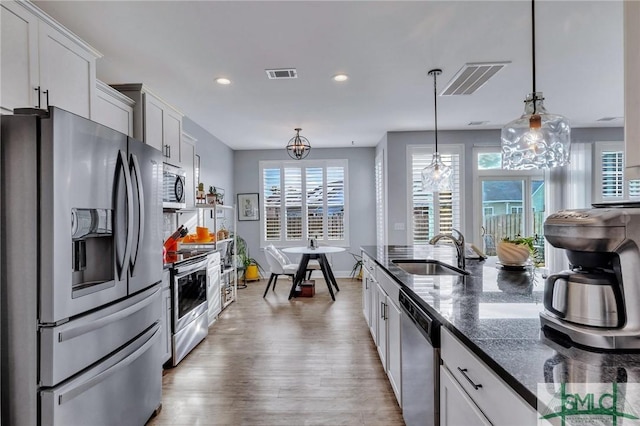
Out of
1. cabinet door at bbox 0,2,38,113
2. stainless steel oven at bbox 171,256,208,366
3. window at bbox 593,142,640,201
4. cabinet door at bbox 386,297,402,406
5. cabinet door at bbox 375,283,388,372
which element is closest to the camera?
cabinet door at bbox 0,2,38,113

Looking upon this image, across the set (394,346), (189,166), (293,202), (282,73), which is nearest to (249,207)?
(293,202)

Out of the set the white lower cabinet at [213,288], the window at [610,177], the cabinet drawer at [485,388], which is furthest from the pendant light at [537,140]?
the window at [610,177]

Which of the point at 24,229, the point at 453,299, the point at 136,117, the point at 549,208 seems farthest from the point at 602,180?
the point at 24,229

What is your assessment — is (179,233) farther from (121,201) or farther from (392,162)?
(392,162)

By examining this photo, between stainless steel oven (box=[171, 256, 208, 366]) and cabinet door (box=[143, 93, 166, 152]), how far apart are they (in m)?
1.21

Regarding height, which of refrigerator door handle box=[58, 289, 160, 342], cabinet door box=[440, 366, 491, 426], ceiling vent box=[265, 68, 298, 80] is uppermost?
ceiling vent box=[265, 68, 298, 80]

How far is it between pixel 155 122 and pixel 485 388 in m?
3.38

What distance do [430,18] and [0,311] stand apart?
115 inches

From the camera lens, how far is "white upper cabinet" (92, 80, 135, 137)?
2561 millimetres

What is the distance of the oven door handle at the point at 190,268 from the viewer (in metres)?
3.00

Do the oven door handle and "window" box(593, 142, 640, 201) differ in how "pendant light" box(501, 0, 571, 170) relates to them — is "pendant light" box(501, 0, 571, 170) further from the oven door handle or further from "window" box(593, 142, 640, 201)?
"window" box(593, 142, 640, 201)

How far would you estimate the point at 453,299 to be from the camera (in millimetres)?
1566

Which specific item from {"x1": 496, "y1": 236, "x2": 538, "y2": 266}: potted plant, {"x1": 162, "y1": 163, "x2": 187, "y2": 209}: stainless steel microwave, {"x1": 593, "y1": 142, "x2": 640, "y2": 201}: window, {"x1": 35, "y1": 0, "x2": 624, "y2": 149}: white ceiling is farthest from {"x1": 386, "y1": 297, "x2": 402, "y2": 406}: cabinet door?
{"x1": 593, "y1": 142, "x2": 640, "y2": 201}: window

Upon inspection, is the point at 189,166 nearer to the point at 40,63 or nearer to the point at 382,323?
the point at 40,63
